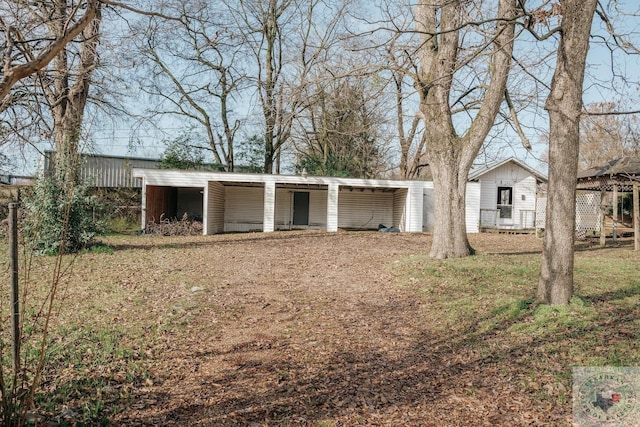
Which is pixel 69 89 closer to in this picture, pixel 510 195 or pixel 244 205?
pixel 244 205

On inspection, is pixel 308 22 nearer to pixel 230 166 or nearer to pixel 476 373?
pixel 230 166

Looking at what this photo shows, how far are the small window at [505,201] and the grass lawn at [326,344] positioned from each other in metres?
14.0

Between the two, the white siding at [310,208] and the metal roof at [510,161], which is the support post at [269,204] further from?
the metal roof at [510,161]

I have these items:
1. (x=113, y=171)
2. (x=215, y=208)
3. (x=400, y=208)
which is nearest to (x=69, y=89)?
(x=215, y=208)

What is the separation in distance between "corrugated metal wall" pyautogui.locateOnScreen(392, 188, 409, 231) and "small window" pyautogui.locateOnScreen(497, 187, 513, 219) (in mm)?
5435

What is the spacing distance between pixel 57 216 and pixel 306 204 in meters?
13.0

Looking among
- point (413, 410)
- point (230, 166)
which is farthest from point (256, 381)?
point (230, 166)

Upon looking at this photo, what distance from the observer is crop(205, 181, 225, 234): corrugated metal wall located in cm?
1820

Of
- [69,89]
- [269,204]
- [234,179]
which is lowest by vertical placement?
[269,204]

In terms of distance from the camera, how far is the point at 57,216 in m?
10.6

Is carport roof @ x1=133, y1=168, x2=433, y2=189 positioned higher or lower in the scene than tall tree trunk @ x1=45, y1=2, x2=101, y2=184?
lower

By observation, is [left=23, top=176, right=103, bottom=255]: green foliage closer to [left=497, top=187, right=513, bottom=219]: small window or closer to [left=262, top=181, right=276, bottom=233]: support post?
[left=262, top=181, right=276, bottom=233]: support post

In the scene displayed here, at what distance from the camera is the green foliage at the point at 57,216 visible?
34.1 ft

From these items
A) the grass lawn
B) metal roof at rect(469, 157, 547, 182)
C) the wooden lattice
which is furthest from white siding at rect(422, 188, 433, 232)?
the grass lawn
